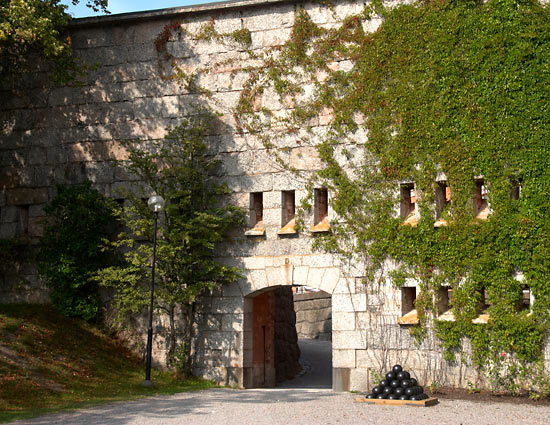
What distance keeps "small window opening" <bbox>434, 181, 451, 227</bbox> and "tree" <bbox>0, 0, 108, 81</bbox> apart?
284 inches

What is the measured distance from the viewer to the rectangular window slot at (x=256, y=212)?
14.0 meters

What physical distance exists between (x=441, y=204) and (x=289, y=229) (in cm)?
277

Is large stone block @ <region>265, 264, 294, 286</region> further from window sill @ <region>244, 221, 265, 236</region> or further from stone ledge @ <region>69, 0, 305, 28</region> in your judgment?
stone ledge @ <region>69, 0, 305, 28</region>

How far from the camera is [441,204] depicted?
41.7ft

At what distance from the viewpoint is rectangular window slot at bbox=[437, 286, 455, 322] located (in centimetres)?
1227

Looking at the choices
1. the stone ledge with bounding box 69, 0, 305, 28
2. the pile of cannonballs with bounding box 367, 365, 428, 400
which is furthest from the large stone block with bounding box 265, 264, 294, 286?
the stone ledge with bounding box 69, 0, 305, 28

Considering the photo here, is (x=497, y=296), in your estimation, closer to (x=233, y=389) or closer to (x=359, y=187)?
(x=359, y=187)

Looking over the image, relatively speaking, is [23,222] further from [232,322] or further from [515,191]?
[515,191]

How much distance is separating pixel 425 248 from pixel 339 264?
5.21 ft

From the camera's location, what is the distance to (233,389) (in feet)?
43.8

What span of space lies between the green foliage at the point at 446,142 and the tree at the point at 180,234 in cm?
147

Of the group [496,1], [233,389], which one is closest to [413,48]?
[496,1]

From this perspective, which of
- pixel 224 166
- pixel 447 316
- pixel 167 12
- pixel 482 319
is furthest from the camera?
pixel 167 12

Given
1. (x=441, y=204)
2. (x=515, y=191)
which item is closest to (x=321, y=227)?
(x=441, y=204)
